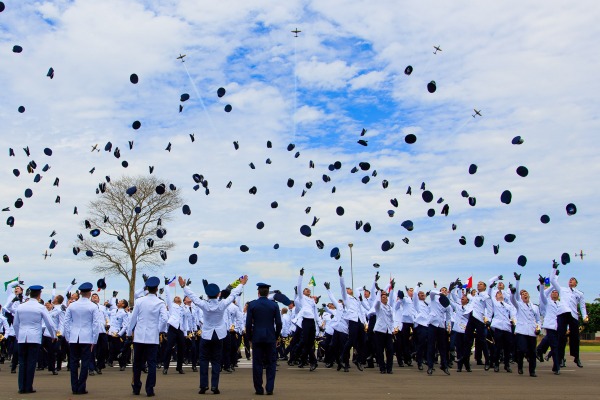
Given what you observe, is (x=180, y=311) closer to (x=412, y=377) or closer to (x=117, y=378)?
(x=117, y=378)

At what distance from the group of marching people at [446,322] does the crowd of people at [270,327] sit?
0.09 feet

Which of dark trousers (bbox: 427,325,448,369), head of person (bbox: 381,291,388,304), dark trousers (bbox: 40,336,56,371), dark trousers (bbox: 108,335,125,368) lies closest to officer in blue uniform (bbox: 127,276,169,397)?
dark trousers (bbox: 40,336,56,371)

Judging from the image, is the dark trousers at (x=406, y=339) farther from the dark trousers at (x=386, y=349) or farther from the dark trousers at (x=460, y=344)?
the dark trousers at (x=386, y=349)

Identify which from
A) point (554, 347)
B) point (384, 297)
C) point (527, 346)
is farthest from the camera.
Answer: point (384, 297)

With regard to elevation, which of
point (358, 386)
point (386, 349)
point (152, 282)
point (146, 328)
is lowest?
point (358, 386)

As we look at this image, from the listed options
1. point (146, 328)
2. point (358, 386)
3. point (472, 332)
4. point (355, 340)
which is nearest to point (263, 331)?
point (146, 328)

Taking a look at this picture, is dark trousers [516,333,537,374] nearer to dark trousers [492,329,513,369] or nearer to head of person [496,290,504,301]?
dark trousers [492,329,513,369]

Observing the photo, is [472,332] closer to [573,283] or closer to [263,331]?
[573,283]

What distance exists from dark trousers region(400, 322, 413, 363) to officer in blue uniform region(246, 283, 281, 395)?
841 cm

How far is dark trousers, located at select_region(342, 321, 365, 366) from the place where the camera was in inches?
705

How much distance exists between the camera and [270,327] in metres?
11.8

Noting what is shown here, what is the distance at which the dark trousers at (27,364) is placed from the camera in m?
11.6

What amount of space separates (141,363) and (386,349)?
286 inches

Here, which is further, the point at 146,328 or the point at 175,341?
the point at 175,341
